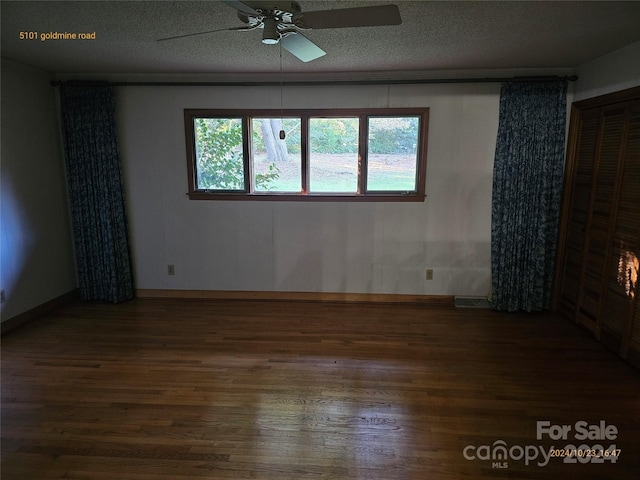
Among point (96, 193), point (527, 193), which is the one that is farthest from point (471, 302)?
point (96, 193)

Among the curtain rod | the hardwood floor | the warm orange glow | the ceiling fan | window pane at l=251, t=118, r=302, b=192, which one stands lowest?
the hardwood floor

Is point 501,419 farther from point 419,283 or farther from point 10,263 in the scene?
point 10,263

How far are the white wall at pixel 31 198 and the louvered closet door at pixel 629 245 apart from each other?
5.46m

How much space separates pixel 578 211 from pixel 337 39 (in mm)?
2872

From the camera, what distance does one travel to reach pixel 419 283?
13.6ft

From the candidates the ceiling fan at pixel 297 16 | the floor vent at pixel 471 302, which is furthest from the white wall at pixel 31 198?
the floor vent at pixel 471 302

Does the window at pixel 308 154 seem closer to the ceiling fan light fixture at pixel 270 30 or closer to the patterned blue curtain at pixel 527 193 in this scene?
the patterned blue curtain at pixel 527 193

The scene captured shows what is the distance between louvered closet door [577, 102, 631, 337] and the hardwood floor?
14.1 inches

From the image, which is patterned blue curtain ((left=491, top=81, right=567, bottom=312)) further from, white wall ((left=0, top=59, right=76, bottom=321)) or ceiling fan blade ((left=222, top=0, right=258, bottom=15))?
white wall ((left=0, top=59, right=76, bottom=321))

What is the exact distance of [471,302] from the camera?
408 centimetres

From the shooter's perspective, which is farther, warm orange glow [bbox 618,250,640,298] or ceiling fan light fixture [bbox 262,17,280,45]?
warm orange glow [bbox 618,250,640,298]

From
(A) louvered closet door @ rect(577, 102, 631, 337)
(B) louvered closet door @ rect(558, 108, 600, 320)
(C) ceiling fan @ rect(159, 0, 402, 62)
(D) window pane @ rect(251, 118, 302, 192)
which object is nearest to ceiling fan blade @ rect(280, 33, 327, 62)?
(C) ceiling fan @ rect(159, 0, 402, 62)

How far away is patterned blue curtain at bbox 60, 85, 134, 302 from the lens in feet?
12.7

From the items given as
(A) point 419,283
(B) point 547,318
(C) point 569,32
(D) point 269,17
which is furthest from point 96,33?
(B) point 547,318
